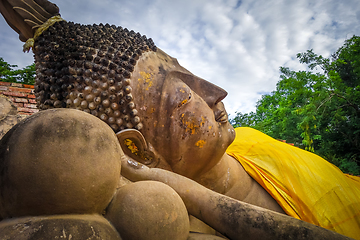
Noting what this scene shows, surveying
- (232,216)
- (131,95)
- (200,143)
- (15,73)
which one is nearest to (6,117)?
(131,95)

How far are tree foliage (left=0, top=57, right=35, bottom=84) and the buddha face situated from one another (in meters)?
8.45

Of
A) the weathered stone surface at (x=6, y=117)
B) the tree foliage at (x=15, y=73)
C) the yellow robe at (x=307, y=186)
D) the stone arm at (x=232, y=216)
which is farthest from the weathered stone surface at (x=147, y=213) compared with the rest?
the tree foliage at (x=15, y=73)

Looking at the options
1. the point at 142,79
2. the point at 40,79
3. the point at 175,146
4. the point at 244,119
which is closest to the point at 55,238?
the point at 175,146

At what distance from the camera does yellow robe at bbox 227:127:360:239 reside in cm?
167

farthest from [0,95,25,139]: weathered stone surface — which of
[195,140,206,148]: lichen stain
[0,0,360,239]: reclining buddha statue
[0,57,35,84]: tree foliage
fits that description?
[0,57,35,84]: tree foliage

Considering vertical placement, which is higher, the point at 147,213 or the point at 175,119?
the point at 175,119

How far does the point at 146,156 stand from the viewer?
139 centimetres

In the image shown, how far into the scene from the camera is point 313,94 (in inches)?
234

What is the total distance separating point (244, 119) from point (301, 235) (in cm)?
763

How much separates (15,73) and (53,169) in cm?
963

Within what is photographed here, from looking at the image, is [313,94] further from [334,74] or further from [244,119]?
[244,119]

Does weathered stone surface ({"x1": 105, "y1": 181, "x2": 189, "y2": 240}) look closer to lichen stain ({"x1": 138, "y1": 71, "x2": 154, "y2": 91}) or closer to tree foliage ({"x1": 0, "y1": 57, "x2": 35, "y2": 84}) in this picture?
A: lichen stain ({"x1": 138, "y1": 71, "x2": 154, "y2": 91})

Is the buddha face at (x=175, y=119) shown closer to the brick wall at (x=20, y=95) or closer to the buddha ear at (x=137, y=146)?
the buddha ear at (x=137, y=146)

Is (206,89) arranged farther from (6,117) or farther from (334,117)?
(334,117)
